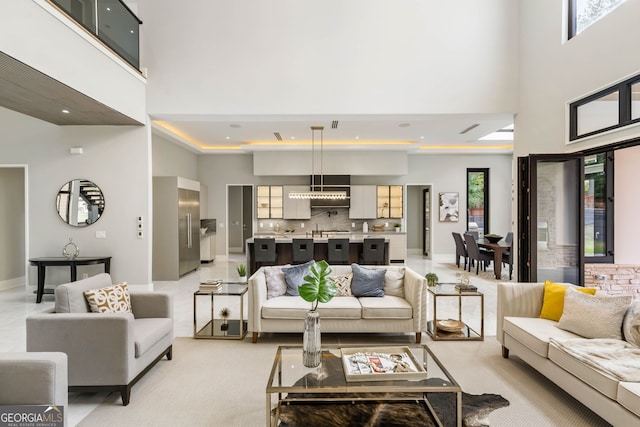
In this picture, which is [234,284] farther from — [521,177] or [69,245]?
[521,177]

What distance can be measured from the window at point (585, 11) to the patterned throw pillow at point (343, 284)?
4.30 meters

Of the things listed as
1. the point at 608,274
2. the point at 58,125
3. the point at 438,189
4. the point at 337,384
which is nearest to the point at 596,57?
the point at 608,274

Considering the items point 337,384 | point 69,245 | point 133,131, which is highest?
point 133,131

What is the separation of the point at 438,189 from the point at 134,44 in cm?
822

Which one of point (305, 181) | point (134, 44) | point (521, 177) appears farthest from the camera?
point (305, 181)

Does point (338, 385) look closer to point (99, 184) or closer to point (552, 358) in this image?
point (552, 358)

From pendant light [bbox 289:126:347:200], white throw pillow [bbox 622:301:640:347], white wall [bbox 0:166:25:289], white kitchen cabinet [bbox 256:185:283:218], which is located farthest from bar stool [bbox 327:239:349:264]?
white wall [bbox 0:166:25:289]

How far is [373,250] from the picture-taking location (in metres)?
6.61

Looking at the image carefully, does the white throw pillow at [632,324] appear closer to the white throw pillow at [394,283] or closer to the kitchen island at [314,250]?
the white throw pillow at [394,283]

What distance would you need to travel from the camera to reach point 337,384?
2.09 meters

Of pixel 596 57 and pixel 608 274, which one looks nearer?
pixel 596 57

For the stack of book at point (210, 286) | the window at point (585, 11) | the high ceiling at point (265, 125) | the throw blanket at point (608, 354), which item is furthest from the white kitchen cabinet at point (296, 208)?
the throw blanket at point (608, 354)

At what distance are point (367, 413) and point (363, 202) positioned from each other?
7.58 meters

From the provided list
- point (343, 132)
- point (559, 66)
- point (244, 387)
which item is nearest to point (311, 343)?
point (244, 387)
